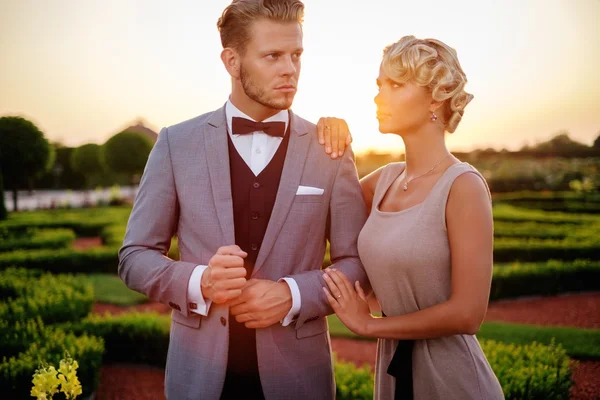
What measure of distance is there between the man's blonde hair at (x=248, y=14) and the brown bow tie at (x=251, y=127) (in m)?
0.30

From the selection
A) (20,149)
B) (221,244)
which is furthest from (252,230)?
(20,149)

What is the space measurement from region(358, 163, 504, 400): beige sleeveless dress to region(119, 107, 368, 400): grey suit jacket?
0.15 metres

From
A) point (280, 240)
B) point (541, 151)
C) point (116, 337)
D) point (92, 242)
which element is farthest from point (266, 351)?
point (541, 151)

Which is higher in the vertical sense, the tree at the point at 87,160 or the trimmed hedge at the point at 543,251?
the tree at the point at 87,160

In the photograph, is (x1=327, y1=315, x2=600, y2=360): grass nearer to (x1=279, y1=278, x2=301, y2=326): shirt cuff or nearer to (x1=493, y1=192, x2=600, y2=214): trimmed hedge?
(x1=279, y1=278, x2=301, y2=326): shirt cuff

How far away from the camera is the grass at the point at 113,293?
7.66m

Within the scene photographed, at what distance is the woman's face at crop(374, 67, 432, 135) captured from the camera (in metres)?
2.26

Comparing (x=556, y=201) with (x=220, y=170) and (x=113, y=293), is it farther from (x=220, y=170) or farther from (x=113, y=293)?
(x=220, y=170)

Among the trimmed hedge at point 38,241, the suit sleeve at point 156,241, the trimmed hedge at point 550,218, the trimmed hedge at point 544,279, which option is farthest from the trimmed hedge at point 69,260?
the trimmed hedge at point 550,218

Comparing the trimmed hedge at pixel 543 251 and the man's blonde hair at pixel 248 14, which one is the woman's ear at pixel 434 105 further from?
the trimmed hedge at pixel 543 251

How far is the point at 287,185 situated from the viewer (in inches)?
91.8

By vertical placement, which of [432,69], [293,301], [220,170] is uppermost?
[432,69]

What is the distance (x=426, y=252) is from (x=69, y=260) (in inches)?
332

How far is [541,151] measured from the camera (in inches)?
658
